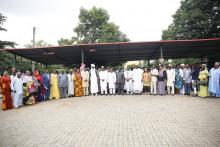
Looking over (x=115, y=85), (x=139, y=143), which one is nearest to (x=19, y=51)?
(x=115, y=85)

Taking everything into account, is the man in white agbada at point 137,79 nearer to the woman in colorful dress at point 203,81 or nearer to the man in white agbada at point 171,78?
the man in white agbada at point 171,78

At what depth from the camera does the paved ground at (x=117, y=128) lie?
635 cm

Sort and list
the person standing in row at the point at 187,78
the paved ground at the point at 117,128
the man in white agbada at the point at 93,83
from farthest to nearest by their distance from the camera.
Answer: the man in white agbada at the point at 93,83
the person standing in row at the point at 187,78
the paved ground at the point at 117,128

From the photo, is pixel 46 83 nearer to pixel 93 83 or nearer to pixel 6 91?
pixel 93 83

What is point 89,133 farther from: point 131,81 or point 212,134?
point 131,81

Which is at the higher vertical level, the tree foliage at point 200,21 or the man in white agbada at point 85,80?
the tree foliage at point 200,21

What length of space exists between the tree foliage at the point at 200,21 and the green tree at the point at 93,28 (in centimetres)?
1627

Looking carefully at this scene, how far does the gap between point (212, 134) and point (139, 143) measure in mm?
2007

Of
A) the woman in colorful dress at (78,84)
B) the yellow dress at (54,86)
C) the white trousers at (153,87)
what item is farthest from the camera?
the woman in colorful dress at (78,84)

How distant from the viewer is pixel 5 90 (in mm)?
12961

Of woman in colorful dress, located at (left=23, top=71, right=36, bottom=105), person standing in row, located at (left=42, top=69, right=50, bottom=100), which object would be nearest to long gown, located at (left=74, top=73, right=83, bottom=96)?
person standing in row, located at (left=42, top=69, right=50, bottom=100)

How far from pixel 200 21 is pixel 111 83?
50.2 ft

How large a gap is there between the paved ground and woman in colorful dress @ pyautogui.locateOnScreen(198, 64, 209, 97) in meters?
3.43

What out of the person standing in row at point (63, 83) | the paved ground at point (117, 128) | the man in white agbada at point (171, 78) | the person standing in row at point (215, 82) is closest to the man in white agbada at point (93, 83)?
the person standing in row at point (63, 83)
